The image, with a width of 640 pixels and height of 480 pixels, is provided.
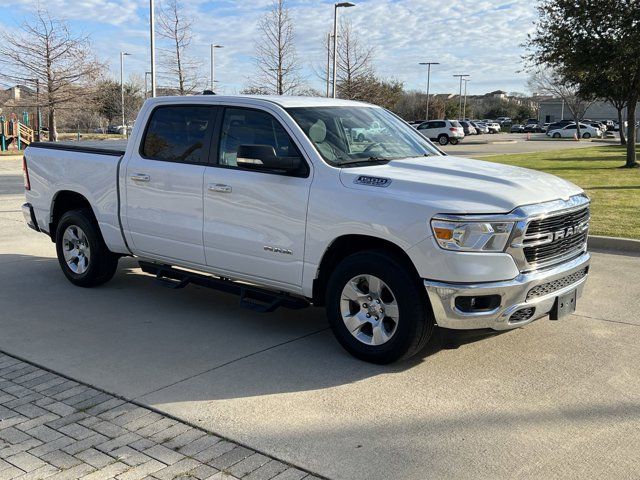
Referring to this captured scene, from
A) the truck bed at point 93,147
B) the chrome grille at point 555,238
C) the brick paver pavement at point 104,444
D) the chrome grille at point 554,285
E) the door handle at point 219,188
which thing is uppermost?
the truck bed at point 93,147

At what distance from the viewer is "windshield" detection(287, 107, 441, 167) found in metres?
5.29

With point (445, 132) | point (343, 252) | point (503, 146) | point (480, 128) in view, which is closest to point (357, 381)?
point (343, 252)

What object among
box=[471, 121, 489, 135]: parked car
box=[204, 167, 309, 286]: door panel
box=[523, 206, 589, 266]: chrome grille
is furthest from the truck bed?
box=[471, 121, 489, 135]: parked car

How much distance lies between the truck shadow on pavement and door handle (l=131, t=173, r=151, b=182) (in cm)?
124

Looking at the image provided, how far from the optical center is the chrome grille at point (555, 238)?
4496 mm

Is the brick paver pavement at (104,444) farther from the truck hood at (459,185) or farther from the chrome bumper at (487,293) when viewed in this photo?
the truck hood at (459,185)

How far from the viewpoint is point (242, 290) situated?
18.5 feet

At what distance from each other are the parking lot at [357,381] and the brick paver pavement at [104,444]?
0.44ft

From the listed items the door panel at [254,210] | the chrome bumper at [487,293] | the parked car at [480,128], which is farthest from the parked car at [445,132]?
the chrome bumper at [487,293]

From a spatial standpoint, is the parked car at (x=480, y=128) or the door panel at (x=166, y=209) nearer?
the door panel at (x=166, y=209)

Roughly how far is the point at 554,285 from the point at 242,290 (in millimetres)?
2503

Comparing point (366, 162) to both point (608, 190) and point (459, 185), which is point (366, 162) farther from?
point (608, 190)

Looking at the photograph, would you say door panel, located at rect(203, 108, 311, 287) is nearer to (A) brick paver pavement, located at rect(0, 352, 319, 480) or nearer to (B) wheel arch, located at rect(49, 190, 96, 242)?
→ (A) brick paver pavement, located at rect(0, 352, 319, 480)

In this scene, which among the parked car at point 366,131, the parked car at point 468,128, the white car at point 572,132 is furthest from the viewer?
the white car at point 572,132
